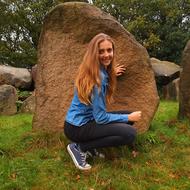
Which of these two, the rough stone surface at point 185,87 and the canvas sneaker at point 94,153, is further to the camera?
the rough stone surface at point 185,87

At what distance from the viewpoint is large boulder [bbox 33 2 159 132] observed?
5883 mm

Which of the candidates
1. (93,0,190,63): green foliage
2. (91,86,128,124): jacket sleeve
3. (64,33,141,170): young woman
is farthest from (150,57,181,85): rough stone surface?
(91,86,128,124): jacket sleeve

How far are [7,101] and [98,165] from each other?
5.76 metres

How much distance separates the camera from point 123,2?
22.7 meters

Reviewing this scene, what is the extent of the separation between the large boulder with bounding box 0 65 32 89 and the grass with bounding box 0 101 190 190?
781 cm

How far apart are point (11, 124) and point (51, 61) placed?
2087 mm

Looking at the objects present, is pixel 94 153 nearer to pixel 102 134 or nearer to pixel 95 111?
pixel 102 134

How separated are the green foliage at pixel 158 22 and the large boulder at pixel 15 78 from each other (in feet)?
28.1

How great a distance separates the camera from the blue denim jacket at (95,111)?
4.34m

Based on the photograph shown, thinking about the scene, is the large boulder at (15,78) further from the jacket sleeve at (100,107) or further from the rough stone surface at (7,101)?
the jacket sleeve at (100,107)

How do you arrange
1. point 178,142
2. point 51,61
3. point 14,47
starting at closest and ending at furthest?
point 178,142, point 51,61, point 14,47

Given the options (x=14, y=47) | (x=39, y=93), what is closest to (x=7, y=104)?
(x=39, y=93)

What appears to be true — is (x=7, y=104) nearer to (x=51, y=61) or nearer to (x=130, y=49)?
(x=51, y=61)

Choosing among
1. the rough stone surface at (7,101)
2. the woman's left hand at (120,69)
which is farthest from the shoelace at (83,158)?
the rough stone surface at (7,101)
